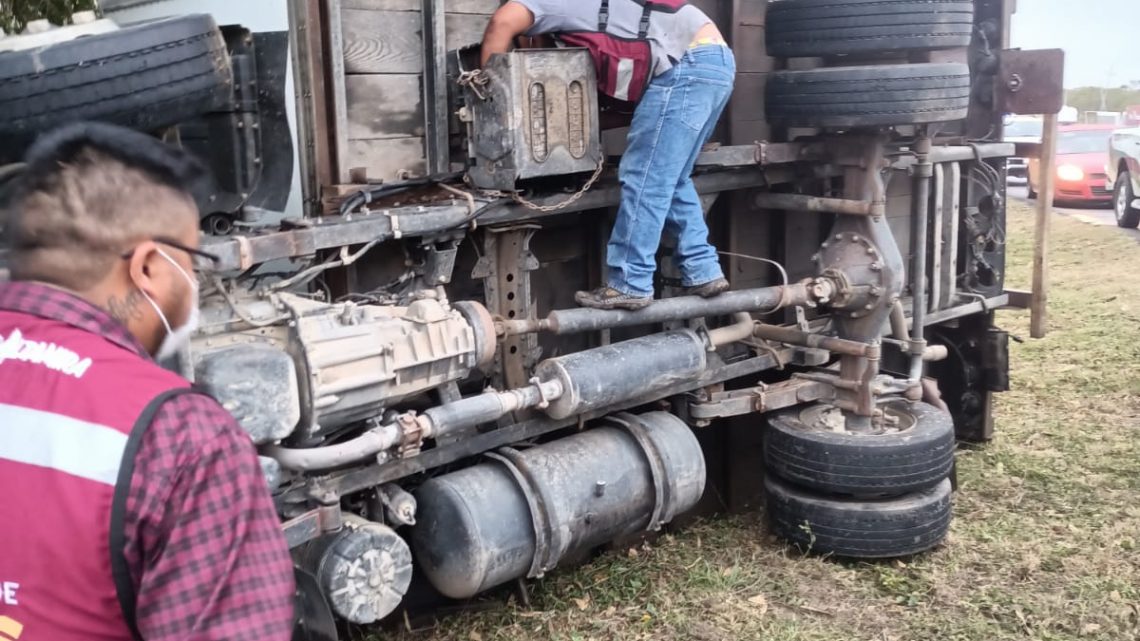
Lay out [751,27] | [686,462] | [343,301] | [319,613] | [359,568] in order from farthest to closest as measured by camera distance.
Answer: [751,27]
[686,462]
[343,301]
[359,568]
[319,613]

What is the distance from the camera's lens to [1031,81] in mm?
6121

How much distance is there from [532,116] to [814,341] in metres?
1.95

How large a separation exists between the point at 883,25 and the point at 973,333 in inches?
109

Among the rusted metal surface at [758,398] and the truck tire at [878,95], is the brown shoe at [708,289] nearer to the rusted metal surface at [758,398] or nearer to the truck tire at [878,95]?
the rusted metal surface at [758,398]

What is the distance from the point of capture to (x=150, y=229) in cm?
173

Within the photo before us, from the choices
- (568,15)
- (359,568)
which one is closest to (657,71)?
(568,15)

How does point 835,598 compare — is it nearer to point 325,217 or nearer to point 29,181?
point 325,217

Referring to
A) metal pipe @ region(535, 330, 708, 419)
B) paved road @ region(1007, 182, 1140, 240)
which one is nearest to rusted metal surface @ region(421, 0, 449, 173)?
metal pipe @ region(535, 330, 708, 419)

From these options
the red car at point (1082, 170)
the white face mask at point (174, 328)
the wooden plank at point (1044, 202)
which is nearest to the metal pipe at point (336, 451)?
the white face mask at point (174, 328)

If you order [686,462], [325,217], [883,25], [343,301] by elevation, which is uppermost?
[883,25]

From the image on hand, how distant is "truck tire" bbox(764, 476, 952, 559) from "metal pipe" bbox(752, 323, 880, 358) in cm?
69

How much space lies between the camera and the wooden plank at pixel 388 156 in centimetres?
418

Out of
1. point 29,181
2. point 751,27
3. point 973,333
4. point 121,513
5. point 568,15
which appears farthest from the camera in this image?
point 973,333

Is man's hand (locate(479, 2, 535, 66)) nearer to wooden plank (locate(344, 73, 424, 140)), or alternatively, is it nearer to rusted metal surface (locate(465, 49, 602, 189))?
rusted metal surface (locate(465, 49, 602, 189))
